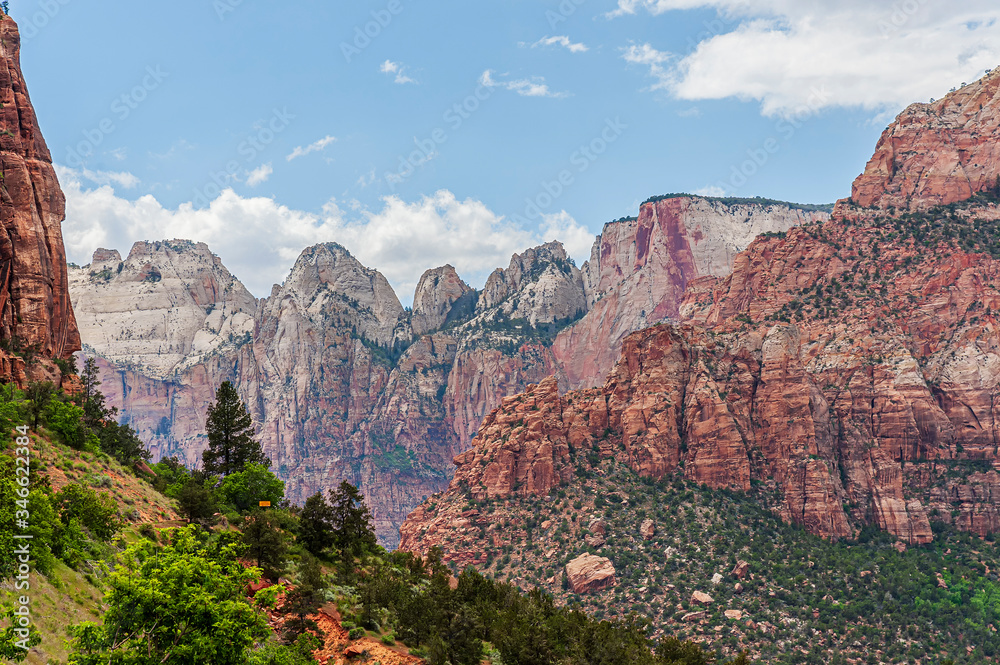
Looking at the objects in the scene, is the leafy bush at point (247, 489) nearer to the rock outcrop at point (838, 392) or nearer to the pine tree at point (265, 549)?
the pine tree at point (265, 549)

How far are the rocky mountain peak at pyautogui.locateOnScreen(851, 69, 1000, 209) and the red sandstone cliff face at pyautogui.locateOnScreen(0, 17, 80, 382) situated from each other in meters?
161

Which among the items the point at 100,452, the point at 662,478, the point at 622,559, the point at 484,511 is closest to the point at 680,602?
the point at 622,559

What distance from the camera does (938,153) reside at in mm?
161250

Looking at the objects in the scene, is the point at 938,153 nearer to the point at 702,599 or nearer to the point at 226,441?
the point at 702,599

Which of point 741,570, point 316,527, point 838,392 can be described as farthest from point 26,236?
point 838,392

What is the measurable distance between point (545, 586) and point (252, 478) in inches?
2572

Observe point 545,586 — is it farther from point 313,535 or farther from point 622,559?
point 313,535

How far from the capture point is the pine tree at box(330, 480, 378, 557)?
58062 millimetres

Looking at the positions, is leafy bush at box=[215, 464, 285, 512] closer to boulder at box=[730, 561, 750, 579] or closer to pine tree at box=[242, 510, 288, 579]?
Result: pine tree at box=[242, 510, 288, 579]

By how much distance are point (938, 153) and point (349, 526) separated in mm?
160216

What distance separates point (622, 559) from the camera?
118188 millimetres

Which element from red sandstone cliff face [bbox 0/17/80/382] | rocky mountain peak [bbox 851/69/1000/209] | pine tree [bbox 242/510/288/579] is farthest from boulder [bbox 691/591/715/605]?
rocky mountain peak [bbox 851/69/1000/209]

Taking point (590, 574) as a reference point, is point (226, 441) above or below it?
above

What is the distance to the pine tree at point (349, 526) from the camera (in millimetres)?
58062
